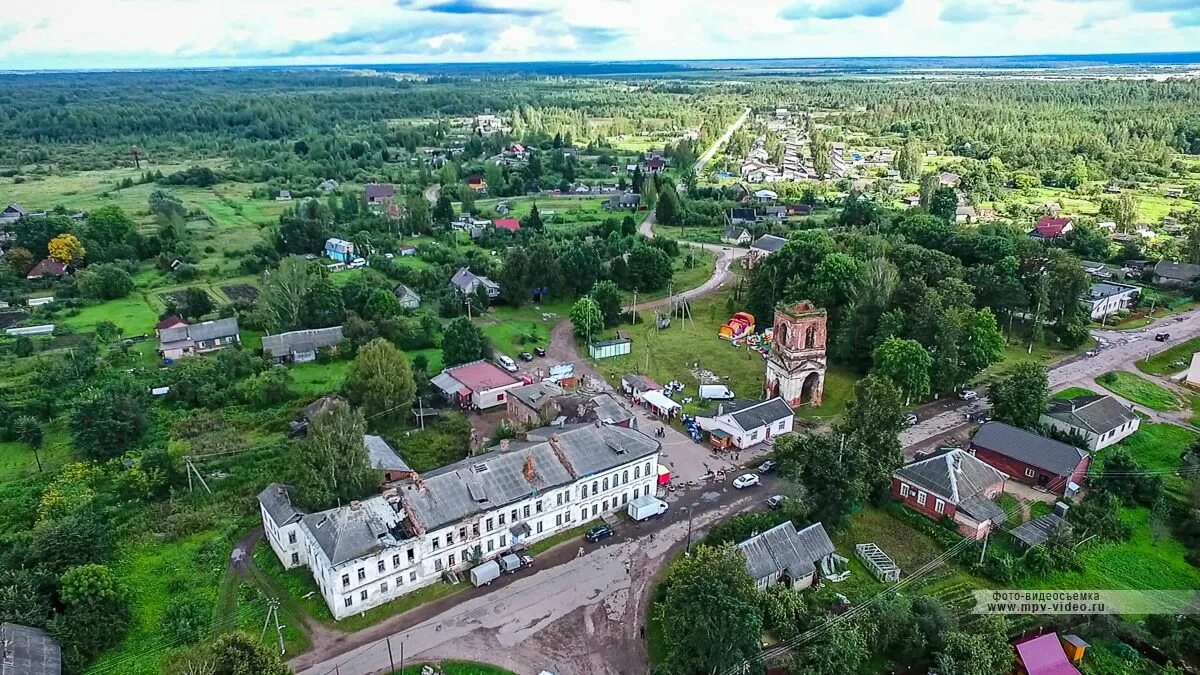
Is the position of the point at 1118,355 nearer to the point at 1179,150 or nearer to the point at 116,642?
the point at 116,642

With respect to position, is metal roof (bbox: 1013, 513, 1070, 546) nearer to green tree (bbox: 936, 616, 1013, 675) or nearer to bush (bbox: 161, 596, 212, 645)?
green tree (bbox: 936, 616, 1013, 675)

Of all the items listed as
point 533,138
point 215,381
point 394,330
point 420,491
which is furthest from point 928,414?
point 533,138

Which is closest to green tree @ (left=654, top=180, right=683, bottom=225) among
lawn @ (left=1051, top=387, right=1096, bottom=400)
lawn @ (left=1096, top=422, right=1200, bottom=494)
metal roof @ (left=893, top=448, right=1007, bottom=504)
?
lawn @ (left=1051, top=387, right=1096, bottom=400)

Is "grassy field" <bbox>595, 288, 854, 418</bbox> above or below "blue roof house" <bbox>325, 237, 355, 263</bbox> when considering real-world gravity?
below

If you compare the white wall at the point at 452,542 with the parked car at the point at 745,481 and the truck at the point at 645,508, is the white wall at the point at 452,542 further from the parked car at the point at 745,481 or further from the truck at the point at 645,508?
the parked car at the point at 745,481

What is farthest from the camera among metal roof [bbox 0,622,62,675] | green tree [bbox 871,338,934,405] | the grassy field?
the grassy field

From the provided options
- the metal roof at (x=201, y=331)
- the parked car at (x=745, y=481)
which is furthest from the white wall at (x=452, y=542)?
the metal roof at (x=201, y=331)
